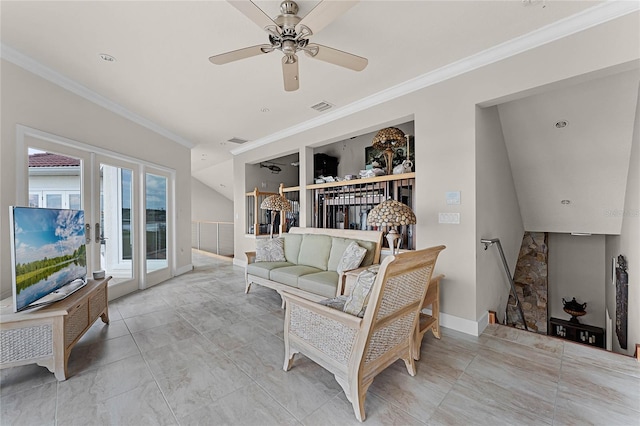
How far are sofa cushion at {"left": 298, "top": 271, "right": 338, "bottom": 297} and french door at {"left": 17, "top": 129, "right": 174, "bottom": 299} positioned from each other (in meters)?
2.82

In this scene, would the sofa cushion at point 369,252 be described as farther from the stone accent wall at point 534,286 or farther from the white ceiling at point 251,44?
the stone accent wall at point 534,286

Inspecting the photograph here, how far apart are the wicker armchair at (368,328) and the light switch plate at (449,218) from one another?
1.15 metres

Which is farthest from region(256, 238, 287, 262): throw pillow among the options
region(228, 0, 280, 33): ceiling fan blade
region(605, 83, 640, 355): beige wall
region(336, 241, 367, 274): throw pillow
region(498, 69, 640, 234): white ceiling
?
region(605, 83, 640, 355): beige wall

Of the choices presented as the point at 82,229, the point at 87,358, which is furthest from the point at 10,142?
the point at 87,358

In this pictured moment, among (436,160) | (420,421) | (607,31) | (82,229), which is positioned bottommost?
(420,421)

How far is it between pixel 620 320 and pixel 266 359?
482 centimetres

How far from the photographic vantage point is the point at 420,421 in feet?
5.14

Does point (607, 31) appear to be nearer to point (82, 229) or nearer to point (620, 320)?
point (620, 320)

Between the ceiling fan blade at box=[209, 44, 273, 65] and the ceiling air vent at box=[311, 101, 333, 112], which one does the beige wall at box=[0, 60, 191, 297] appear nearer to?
the ceiling fan blade at box=[209, 44, 273, 65]

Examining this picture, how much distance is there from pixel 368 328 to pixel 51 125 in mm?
3953

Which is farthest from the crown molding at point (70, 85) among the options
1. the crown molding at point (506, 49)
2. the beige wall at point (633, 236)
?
the beige wall at point (633, 236)

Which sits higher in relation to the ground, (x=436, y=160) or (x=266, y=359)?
(x=436, y=160)

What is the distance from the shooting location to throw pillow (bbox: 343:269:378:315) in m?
1.63

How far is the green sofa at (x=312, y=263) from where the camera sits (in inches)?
119
